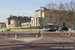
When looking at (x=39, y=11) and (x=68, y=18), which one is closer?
(x=68, y=18)

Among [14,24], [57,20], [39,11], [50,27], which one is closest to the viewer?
[50,27]

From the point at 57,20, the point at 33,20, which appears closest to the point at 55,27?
the point at 57,20

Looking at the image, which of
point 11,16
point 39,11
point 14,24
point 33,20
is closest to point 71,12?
point 33,20

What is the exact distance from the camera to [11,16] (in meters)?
161

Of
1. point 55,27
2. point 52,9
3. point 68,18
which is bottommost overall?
point 55,27

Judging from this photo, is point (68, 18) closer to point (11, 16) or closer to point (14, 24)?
point (14, 24)

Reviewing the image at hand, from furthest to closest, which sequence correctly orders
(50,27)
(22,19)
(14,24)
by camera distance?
(22,19), (14,24), (50,27)

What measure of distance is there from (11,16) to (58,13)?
4290 inches

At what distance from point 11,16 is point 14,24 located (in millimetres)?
23746

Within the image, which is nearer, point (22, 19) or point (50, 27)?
point (50, 27)

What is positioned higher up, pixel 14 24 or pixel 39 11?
pixel 39 11

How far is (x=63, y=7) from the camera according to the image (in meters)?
58.8

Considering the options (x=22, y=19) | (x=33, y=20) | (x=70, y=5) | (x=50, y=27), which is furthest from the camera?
(x=22, y=19)

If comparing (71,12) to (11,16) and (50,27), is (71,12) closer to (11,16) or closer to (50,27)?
(50,27)
